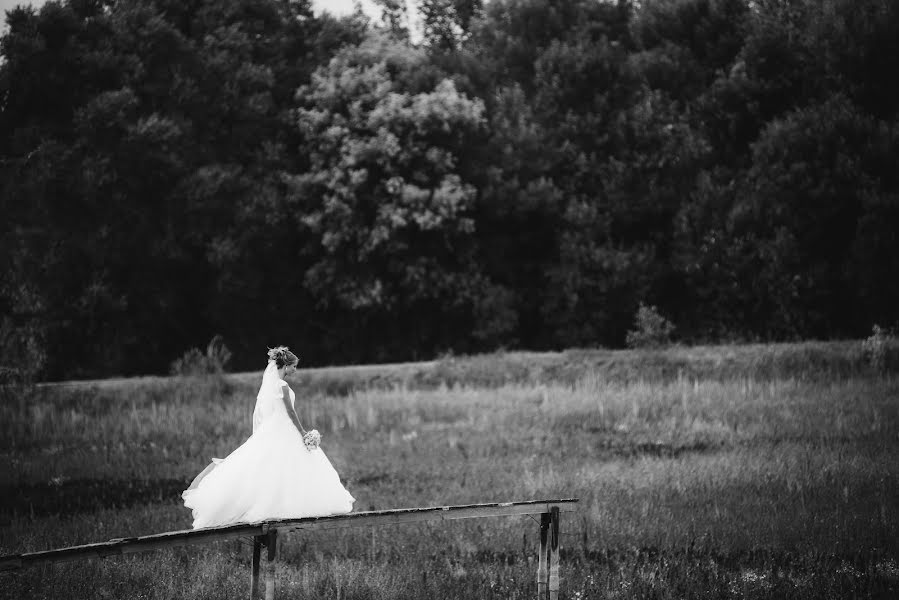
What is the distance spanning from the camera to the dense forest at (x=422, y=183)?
28188 millimetres

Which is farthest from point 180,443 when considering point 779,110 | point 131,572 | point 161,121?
point 779,110

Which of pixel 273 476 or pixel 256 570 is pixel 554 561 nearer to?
pixel 256 570

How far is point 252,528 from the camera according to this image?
6324 mm

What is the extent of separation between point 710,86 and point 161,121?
61.5 feet

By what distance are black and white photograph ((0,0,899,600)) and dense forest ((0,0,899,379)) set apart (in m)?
0.12

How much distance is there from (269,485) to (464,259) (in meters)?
24.0

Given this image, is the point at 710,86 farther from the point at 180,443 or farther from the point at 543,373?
the point at 180,443

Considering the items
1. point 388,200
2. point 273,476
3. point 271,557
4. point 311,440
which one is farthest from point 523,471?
point 388,200

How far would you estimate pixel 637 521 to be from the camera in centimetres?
1027

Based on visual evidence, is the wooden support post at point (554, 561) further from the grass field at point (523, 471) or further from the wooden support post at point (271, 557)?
the wooden support post at point (271, 557)

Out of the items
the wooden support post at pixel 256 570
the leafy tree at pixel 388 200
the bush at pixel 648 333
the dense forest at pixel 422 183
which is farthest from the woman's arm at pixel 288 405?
the leafy tree at pixel 388 200

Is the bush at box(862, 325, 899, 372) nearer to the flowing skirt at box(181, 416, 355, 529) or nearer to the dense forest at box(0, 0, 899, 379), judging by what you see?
the dense forest at box(0, 0, 899, 379)

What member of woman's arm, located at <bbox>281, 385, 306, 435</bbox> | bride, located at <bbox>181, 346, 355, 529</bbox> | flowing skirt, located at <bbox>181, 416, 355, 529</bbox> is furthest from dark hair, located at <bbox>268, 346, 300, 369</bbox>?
flowing skirt, located at <bbox>181, 416, 355, 529</bbox>

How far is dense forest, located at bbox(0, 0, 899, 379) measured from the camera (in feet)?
92.5
